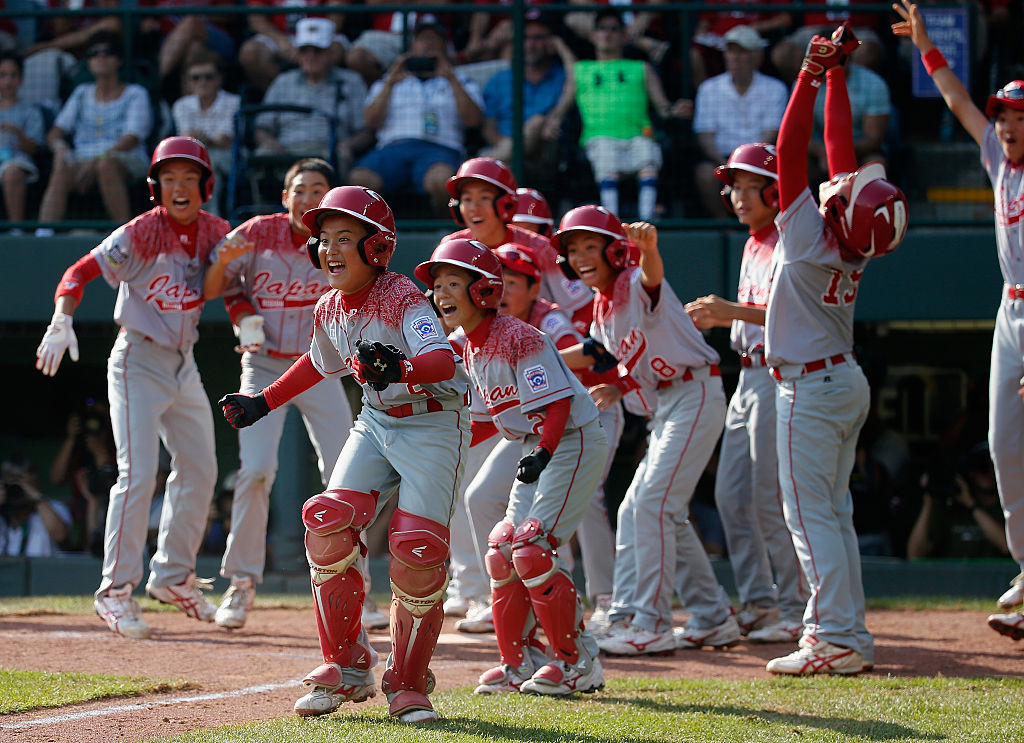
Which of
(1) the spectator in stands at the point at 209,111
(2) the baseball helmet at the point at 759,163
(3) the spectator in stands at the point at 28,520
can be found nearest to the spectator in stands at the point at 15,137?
(1) the spectator in stands at the point at 209,111

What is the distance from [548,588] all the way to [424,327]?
944 millimetres

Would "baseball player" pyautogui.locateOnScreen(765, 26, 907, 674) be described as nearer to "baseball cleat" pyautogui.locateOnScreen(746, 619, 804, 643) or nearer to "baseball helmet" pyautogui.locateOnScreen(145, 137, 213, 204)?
"baseball cleat" pyautogui.locateOnScreen(746, 619, 804, 643)

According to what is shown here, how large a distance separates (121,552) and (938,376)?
5.57m

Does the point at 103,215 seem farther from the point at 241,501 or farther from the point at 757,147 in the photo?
the point at 757,147

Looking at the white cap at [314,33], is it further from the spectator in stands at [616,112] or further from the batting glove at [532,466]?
the batting glove at [532,466]

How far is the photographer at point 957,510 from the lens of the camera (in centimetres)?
791

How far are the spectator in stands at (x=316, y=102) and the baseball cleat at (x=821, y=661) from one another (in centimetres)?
496

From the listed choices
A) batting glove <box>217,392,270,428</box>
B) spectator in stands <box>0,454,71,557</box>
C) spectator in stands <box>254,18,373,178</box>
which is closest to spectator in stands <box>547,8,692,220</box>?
spectator in stands <box>254,18,373,178</box>

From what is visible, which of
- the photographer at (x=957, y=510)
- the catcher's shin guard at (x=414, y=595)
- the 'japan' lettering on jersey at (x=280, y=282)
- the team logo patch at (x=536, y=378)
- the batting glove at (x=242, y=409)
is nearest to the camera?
the catcher's shin guard at (x=414, y=595)

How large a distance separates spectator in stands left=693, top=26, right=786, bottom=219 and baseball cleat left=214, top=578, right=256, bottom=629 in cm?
399

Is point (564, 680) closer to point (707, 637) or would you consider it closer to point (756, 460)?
point (707, 637)

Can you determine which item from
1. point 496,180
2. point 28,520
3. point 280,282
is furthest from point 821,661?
point 28,520

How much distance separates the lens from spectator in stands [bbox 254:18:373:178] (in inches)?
324

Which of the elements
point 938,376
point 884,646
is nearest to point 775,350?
point 884,646
